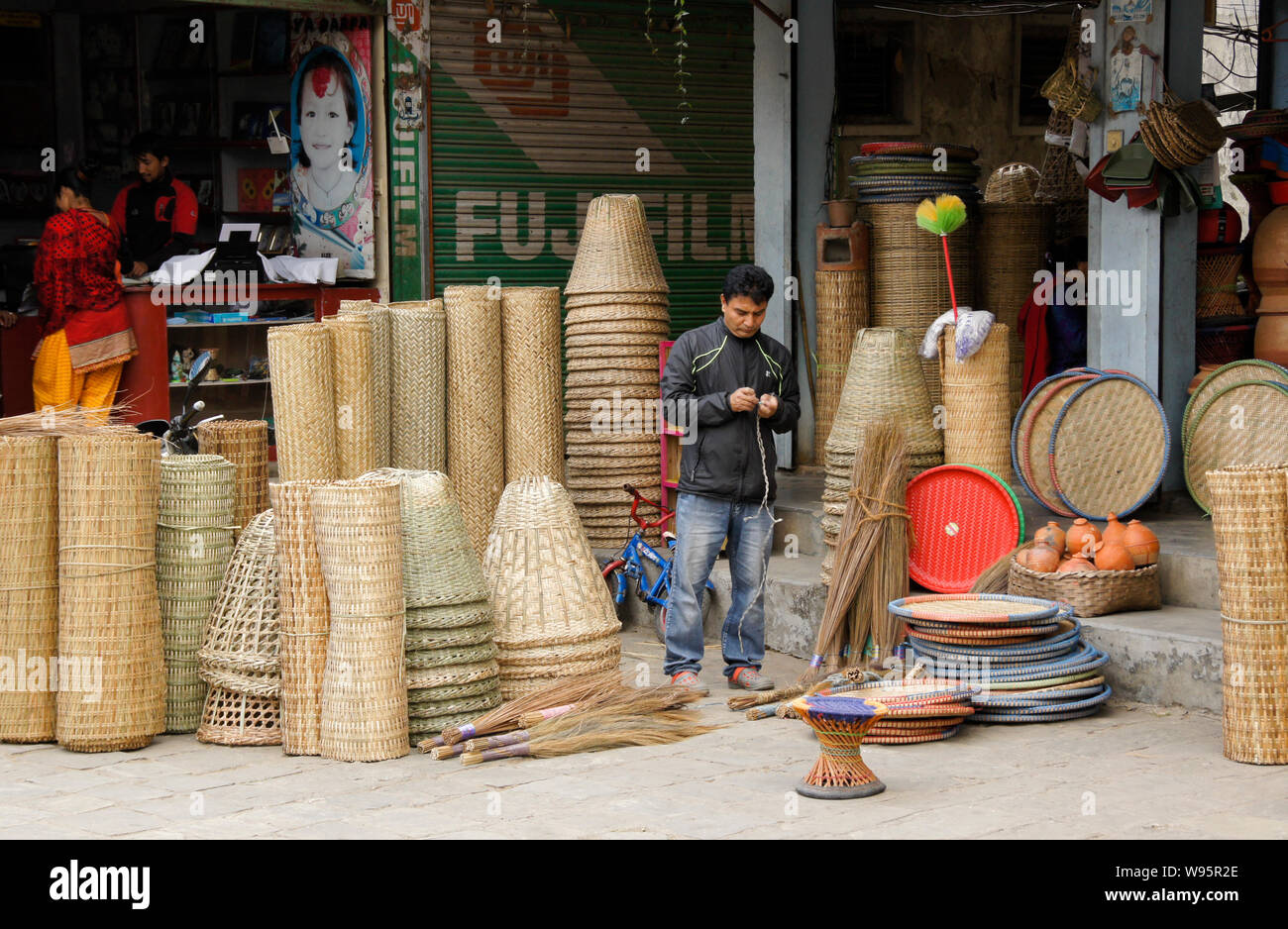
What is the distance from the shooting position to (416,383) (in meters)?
8.31

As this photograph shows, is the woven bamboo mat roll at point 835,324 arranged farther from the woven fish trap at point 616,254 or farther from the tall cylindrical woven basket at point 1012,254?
the woven fish trap at point 616,254

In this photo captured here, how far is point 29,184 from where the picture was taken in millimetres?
12602

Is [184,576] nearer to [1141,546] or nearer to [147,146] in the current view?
[1141,546]

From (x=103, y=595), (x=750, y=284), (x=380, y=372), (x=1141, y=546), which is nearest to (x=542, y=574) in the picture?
(x=750, y=284)

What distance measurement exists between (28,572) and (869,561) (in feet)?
11.9

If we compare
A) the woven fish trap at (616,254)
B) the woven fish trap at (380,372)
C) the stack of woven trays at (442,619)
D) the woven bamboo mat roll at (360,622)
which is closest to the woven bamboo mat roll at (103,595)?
the woven bamboo mat roll at (360,622)

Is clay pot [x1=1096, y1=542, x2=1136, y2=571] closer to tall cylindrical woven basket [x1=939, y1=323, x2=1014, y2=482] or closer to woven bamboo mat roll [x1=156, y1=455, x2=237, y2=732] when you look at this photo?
tall cylindrical woven basket [x1=939, y1=323, x2=1014, y2=482]

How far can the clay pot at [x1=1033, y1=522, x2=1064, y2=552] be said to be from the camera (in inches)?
280

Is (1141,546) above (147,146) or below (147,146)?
below

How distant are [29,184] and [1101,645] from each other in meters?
9.54

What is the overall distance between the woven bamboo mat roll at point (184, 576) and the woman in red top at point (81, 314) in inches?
157

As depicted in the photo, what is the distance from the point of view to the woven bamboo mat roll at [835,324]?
10.4 metres

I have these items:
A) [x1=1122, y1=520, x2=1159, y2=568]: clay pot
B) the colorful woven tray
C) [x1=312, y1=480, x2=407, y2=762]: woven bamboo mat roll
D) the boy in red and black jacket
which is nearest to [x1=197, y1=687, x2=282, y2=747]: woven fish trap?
[x1=312, y1=480, x2=407, y2=762]: woven bamboo mat roll

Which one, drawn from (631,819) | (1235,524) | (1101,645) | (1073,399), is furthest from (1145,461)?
(631,819)
